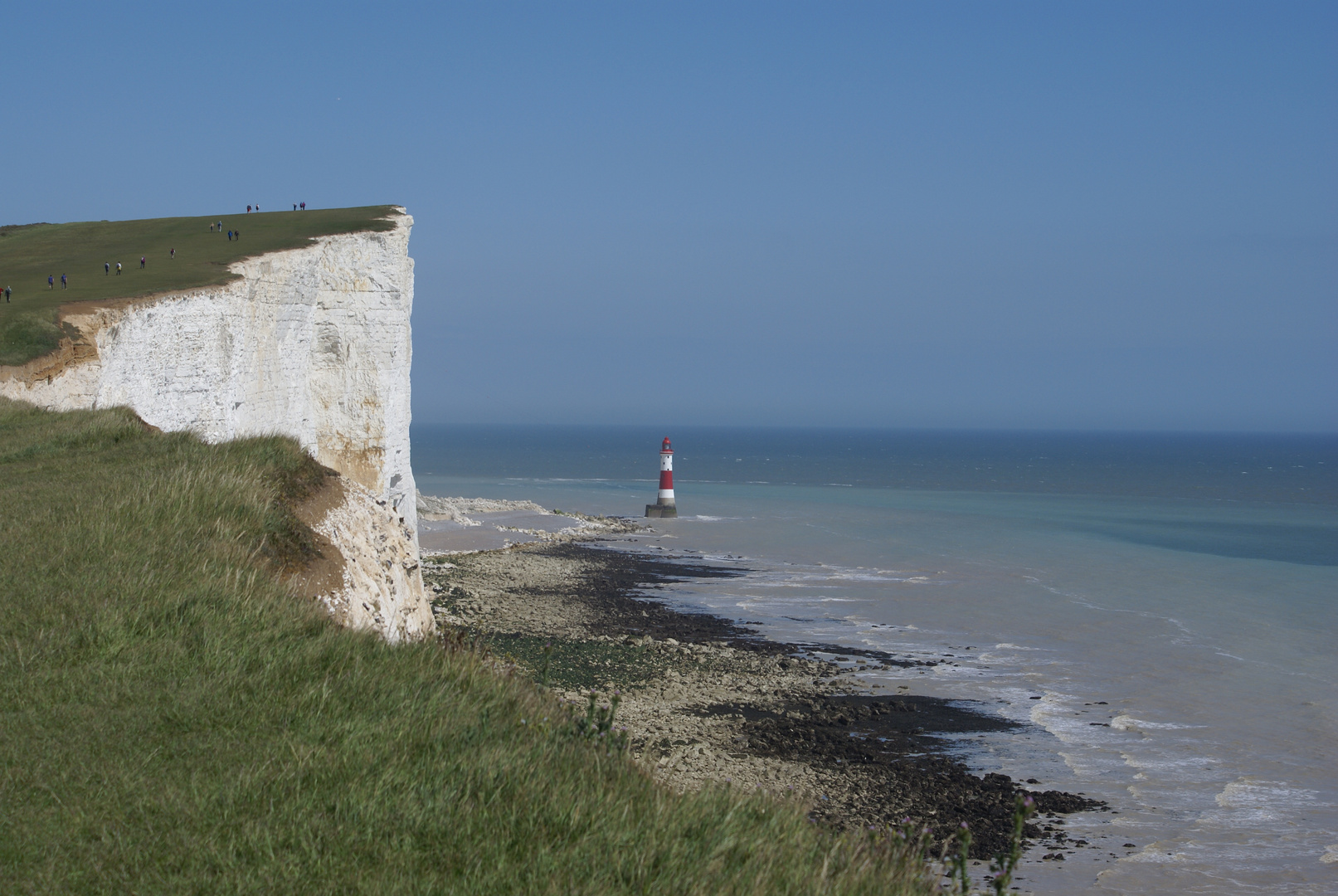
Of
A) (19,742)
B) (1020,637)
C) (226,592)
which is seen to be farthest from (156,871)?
(1020,637)

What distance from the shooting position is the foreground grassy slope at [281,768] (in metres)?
3.24

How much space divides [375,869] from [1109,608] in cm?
2535

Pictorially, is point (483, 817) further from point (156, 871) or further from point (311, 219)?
point (311, 219)

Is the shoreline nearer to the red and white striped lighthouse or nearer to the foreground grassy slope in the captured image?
the foreground grassy slope

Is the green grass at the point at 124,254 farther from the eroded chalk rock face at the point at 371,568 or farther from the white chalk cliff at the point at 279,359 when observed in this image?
the eroded chalk rock face at the point at 371,568

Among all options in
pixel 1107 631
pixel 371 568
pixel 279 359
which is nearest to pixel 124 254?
pixel 279 359

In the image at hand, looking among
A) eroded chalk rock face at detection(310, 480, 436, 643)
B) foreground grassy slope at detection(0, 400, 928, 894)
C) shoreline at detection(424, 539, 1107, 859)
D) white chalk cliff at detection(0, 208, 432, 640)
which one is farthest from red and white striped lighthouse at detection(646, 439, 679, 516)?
foreground grassy slope at detection(0, 400, 928, 894)

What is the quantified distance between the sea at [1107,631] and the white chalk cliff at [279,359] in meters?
9.40

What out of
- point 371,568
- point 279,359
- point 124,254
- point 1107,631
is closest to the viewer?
point 371,568

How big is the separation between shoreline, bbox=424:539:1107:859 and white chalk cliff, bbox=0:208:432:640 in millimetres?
3625

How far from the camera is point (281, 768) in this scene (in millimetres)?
3793

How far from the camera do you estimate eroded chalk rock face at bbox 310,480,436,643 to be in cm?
695

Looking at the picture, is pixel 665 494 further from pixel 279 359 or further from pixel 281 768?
pixel 281 768

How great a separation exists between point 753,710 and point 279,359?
1352 cm
